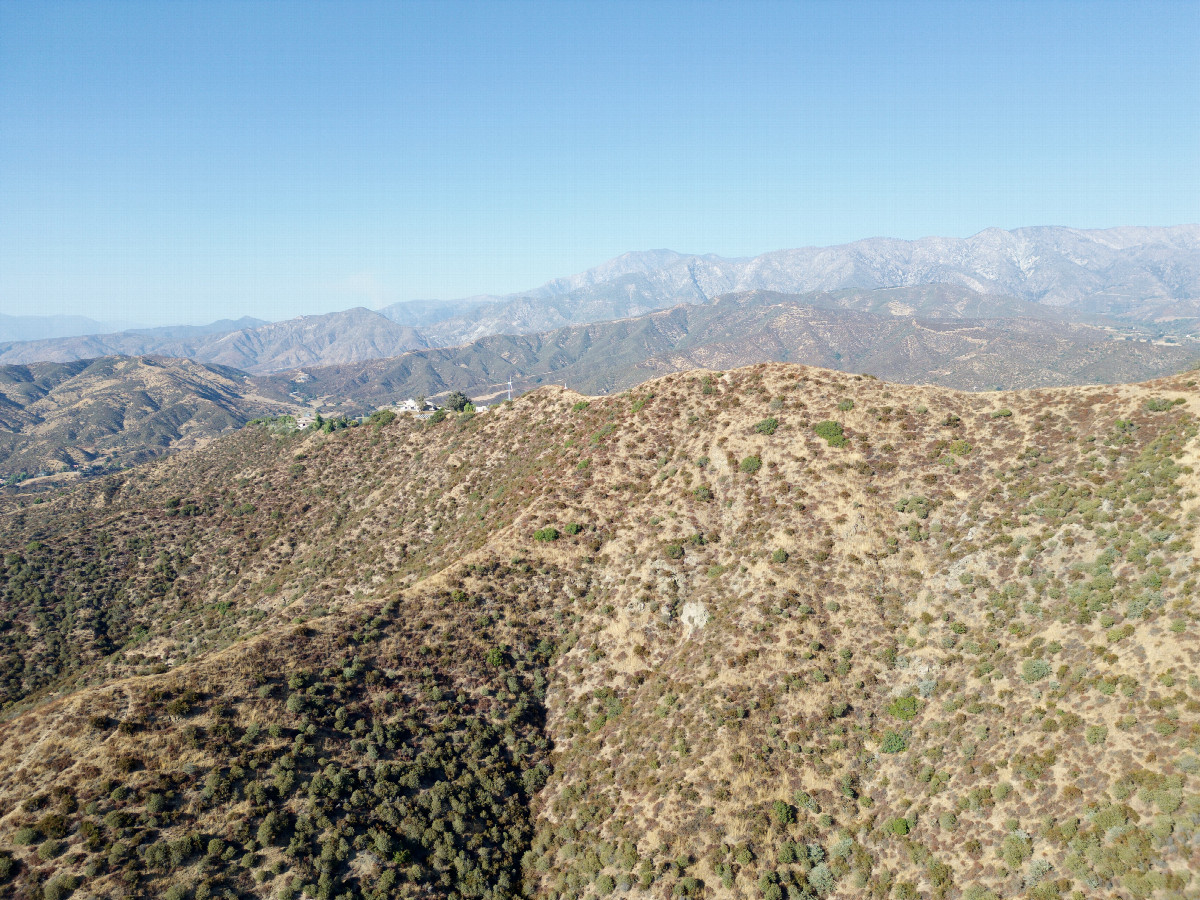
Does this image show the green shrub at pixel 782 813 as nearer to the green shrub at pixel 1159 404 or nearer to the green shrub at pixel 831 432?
the green shrub at pixel 831 432

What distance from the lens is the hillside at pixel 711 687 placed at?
3469cm

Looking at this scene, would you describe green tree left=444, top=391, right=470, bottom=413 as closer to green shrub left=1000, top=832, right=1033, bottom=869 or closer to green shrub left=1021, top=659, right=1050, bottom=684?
green shrub left=1021, top=659, right=1050, bottom=684

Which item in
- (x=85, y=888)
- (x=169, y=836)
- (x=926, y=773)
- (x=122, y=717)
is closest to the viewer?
(x=85, y=888)

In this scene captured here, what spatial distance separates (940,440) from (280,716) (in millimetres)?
69979

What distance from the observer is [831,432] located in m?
65.9

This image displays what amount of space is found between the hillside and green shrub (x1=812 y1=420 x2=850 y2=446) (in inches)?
13.9

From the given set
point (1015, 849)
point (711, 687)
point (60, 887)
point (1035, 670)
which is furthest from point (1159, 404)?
point (60, 887)

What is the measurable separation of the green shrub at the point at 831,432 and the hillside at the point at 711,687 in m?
0.35

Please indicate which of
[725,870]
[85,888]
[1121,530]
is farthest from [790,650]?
[85,888]

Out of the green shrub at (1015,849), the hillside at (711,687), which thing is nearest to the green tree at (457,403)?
the hillside at (711,687)

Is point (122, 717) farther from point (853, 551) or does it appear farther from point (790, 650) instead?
point (853, 551)

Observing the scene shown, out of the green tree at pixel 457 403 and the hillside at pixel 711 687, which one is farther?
the green tree at pixel 457 403

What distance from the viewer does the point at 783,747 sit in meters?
43.6

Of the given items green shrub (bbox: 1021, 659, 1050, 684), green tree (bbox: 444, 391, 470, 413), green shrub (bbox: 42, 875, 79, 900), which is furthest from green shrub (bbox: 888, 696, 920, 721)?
green tree (bbox: 444, 391, 470, 413)
